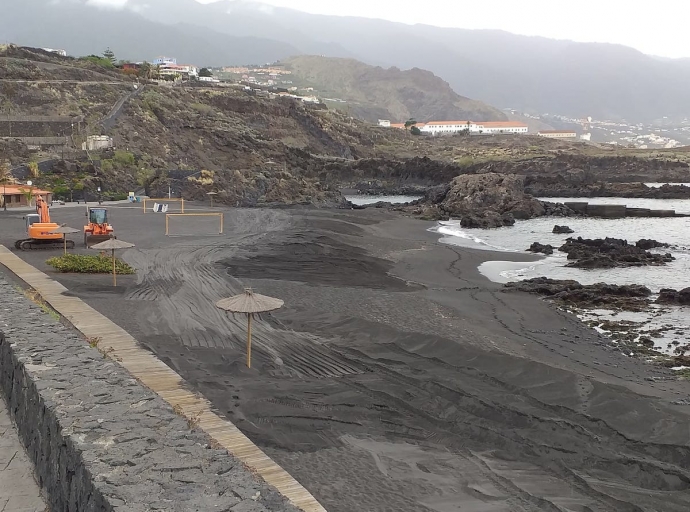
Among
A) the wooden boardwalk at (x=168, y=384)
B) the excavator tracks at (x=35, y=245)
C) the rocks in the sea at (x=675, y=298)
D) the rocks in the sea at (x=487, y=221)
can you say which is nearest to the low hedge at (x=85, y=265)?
the wooden boardwalk at (x=168, y=384)

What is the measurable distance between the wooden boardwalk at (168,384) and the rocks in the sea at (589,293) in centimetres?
1740

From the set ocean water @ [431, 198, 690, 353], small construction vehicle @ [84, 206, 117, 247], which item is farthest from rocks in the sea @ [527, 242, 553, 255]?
small construction vehicle @ [84, 206, 117, 247]

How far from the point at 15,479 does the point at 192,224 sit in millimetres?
35030

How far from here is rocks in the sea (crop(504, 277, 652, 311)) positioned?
2514 centimetres

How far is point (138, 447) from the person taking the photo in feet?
20.5

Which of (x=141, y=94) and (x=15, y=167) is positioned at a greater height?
(x=141, y=94)

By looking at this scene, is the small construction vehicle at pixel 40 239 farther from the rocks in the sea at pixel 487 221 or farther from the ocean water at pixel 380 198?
the ocean water at pixel 380 198

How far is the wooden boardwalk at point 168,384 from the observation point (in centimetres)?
818

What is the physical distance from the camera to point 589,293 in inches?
1025

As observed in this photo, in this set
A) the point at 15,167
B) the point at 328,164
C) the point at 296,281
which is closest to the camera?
the point at 296,281

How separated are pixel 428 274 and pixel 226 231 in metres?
14.2

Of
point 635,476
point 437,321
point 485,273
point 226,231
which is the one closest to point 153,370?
point 635,476

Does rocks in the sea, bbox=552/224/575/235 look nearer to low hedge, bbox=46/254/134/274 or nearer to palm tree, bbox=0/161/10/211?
low hedge, bbox=46/254/134/274

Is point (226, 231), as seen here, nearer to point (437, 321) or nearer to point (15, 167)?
point (437, 321)
